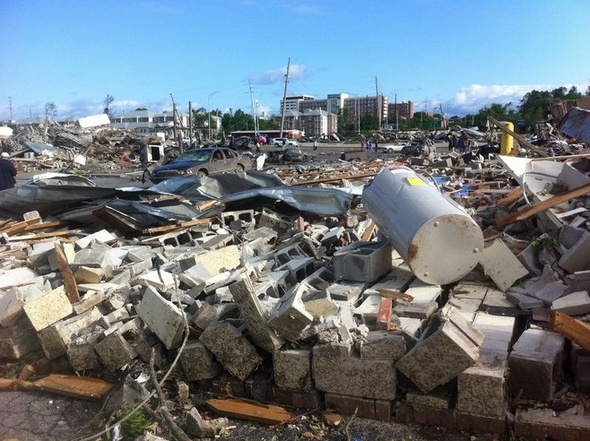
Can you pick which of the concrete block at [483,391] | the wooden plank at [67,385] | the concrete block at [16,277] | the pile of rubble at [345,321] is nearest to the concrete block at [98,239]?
the pile of rubble at [345,321]

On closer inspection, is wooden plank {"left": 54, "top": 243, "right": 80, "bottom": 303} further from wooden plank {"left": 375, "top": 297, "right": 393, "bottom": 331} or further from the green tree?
the green tree

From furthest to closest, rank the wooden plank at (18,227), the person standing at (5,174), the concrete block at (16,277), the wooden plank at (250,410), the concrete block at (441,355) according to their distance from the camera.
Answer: the person standing at (5,174) → the wooden plank at (18,227) → the concrete block at (16,277) → the wooden plank at (250,410) → the concrete block at (441,355)

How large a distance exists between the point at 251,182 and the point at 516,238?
5774 millimetres

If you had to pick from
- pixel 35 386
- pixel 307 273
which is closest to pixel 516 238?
pixel 307 273

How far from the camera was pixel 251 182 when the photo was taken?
10.7 meters

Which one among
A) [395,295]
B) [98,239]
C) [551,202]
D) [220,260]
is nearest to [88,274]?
[220,260]

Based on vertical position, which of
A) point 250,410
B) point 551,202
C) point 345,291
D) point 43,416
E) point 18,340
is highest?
point 551,202

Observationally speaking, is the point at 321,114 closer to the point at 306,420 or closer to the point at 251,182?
the point at 251,182

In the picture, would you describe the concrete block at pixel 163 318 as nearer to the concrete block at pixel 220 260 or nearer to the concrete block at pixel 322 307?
the concrete block at pixel 322 307

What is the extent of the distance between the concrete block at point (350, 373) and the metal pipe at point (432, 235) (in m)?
1.38

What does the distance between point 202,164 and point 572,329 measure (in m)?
15.8

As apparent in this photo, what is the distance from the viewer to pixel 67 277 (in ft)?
18.0

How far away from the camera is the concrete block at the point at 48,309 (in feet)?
15.1

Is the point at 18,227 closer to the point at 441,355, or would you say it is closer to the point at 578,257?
the point at 441,355
